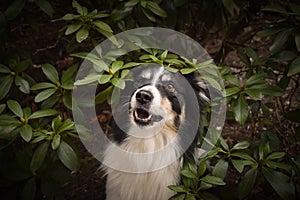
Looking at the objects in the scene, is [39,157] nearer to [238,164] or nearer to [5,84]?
[5,84]

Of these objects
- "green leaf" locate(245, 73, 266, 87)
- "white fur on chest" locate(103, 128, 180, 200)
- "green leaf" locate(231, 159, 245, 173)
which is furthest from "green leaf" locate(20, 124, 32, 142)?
"green leaf" locate(245, 73, 266, 87)

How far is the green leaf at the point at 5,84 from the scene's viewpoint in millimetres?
2461

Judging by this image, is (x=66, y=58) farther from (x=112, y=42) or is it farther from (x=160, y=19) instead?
(x=112, y=42)

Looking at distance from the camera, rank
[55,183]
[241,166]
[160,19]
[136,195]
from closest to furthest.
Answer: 1. [241,166]
2. [55,183]
3. [136,195]
4. [160,19]

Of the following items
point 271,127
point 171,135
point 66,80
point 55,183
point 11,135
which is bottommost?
point 271,127

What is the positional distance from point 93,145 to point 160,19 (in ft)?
3.31

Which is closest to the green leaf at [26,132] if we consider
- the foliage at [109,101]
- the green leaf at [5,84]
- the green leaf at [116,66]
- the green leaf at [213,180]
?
the foliage at [109,101]

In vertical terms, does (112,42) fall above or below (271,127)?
above

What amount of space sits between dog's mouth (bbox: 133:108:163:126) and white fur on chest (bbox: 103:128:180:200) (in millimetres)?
142

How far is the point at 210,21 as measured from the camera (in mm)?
3467

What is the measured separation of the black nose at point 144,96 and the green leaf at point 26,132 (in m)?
0.58

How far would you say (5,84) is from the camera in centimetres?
248

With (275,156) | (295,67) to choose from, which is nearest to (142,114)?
(275,156)

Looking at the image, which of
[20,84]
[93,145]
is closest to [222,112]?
[93,145]
